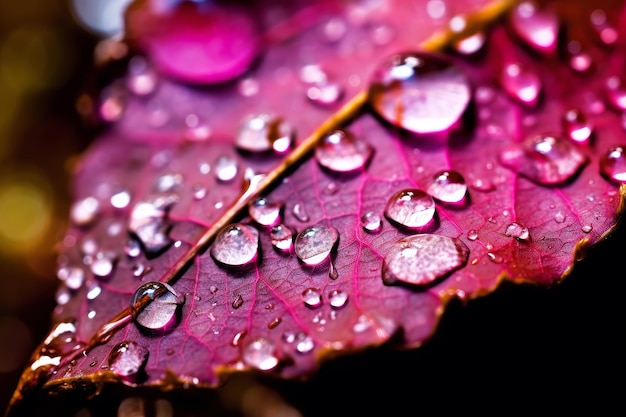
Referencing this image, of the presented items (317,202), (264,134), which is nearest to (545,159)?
(317,202)

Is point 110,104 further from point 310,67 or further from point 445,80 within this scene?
point 445,80

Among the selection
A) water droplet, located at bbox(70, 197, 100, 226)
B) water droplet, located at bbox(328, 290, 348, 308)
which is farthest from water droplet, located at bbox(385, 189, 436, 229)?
water droplet, located at bbox(70, 197, 100, 226)

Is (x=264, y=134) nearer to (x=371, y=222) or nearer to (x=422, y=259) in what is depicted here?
(x=371, y=222)

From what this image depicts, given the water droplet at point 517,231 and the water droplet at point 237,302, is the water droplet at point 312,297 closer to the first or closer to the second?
the water droplet at point 237,302

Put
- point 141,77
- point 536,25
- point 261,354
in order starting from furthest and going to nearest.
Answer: point 141,77 < point 536,25 < point 261,354

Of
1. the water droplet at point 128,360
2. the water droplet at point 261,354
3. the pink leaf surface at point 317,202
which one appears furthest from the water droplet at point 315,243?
the water droplet at point 128,360

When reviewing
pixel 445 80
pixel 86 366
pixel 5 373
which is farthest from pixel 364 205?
pixel 5 373
